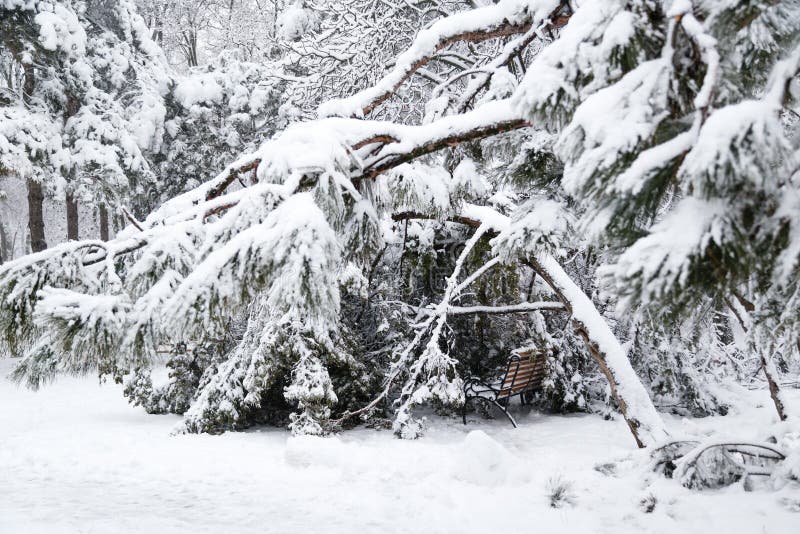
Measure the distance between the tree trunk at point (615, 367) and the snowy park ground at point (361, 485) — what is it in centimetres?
22

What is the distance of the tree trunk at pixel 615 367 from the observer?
12.2 feet

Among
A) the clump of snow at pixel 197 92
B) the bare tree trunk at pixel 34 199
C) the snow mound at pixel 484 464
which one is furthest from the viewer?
the clump of snow at pixel 197 92

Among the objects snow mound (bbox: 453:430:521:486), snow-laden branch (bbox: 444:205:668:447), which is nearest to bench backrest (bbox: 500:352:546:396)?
snow mound (bbox: 453:430:521:486)

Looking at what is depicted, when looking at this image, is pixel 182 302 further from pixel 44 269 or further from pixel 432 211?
pixel 432 211

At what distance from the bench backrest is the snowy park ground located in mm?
548

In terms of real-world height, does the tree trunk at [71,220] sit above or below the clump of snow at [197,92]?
below

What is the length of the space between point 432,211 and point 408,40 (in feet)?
16.6

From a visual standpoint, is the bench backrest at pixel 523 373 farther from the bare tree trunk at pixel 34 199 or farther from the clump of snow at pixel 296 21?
the bare tree trunk at pixel 34 199

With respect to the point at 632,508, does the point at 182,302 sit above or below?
above

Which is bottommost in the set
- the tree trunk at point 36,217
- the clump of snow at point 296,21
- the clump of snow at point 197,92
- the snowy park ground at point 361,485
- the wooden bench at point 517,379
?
the snowy park ground at point 361,485

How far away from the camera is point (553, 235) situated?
8.78ft

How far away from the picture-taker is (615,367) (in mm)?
3762

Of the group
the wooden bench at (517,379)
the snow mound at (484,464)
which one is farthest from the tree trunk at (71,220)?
the snow mound at (484,464)

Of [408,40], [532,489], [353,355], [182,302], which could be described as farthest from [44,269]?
[408,40]
